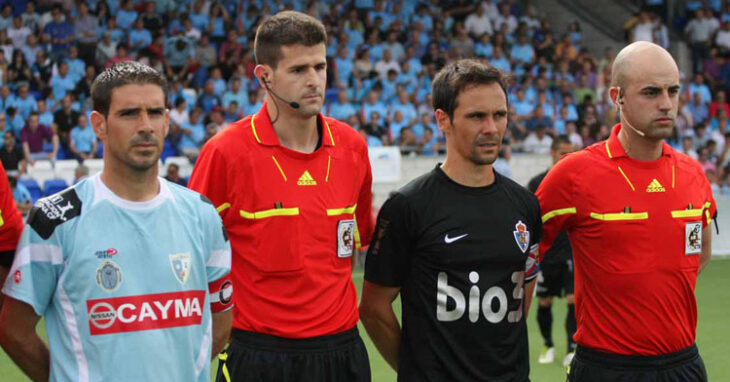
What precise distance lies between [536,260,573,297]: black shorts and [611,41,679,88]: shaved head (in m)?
4.88

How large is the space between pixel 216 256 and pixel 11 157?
13.2m

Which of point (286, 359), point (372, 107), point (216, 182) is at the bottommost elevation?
point (372, 107)

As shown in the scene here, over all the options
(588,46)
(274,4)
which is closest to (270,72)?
(274,4)

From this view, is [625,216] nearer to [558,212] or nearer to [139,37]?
[558,212]

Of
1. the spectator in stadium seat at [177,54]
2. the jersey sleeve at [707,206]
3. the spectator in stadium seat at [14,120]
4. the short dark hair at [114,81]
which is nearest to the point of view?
the short dark hair at [114,81]

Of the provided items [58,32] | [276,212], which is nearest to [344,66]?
[58,32]

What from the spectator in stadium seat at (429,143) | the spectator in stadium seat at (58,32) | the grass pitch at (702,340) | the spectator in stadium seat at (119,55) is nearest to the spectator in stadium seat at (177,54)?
the spectator in stadium seat at (119,55)

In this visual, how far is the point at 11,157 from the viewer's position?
639 inches

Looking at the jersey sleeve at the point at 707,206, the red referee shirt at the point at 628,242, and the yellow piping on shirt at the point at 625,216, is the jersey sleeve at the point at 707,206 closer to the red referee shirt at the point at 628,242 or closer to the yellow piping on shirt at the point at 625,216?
the red referee shirt at the point at 628,242

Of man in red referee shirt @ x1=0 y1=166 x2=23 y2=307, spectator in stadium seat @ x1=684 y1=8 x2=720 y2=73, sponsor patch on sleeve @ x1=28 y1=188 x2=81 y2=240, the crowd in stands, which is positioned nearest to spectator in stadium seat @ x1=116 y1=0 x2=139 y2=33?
the crowd in stands

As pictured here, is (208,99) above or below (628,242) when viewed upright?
below

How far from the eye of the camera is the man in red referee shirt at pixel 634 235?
193 inches

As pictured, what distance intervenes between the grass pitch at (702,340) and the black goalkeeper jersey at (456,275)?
205 cm

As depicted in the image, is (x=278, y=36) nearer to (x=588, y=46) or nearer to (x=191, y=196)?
(x=191, y=196)
